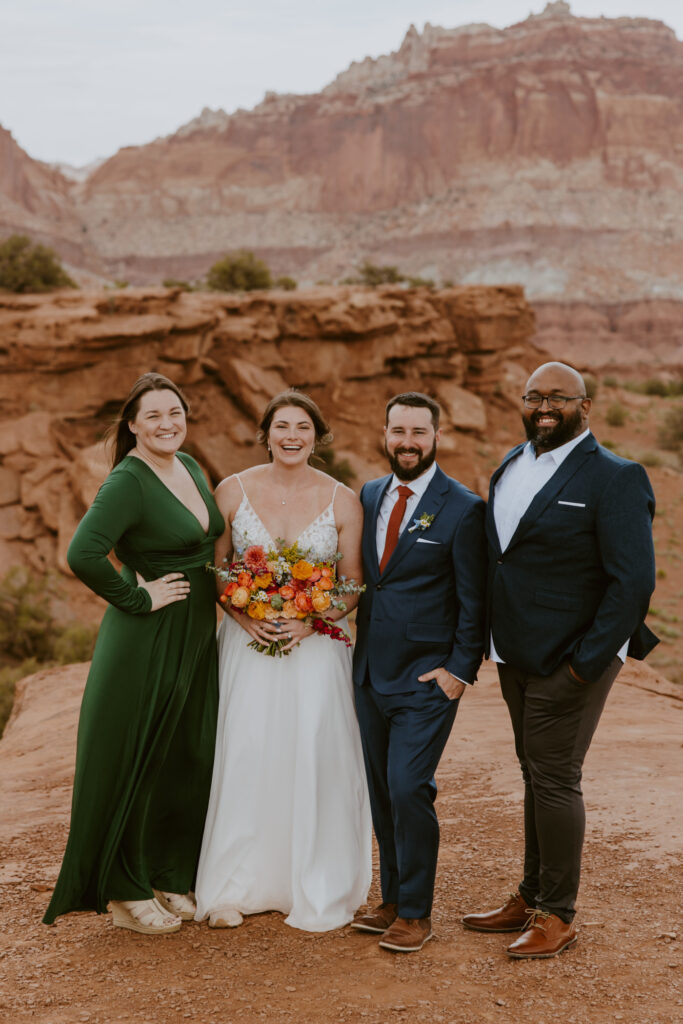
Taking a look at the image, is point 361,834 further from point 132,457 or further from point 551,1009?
point 132,457

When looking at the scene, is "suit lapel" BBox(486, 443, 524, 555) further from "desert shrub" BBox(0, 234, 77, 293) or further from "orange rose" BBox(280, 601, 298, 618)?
"desert shrub" BBox(0, 234, 77, 293)

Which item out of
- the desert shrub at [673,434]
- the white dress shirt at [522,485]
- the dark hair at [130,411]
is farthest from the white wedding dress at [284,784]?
the desert shrub at [673,434]

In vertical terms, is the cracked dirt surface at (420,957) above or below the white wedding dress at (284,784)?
below

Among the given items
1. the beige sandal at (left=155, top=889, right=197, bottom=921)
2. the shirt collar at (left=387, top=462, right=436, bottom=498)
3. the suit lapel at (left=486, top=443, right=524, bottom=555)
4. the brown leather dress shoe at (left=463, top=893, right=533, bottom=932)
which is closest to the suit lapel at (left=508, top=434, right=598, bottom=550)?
the suit lapel at (left=486, top=443, right=524, bottom=555)

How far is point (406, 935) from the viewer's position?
14.0 feet

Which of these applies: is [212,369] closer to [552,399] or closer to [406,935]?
[552,399]

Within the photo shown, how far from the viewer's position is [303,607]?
177 inches

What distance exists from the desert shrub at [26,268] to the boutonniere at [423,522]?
23124 mm

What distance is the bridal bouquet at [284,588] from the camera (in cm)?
450

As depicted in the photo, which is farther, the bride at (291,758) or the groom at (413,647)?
the bride at (291,758)

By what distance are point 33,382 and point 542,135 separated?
3095 inches

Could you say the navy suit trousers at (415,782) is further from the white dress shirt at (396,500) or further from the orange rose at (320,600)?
the orange rose at (320,600)

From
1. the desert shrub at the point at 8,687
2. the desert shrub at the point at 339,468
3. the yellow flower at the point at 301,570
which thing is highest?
the yellow flower at the point at 301,570

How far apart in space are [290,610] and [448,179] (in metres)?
91.0
